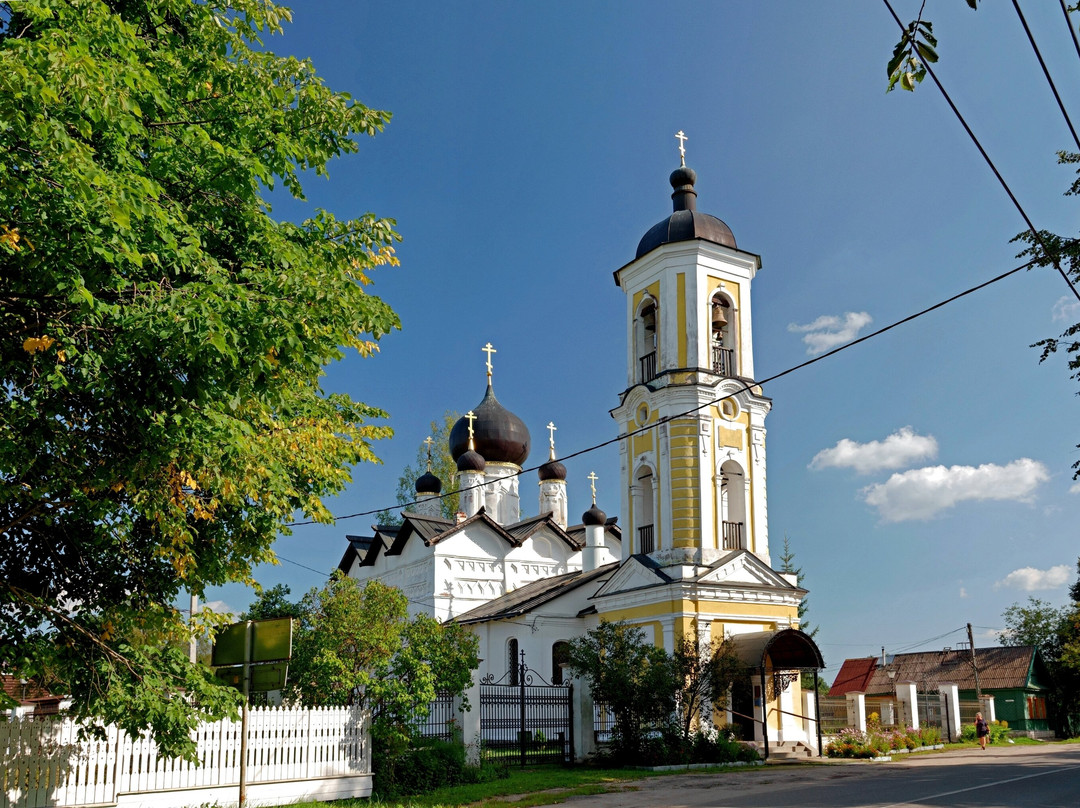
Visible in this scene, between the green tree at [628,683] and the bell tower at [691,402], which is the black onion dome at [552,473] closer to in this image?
the bell tower at [691,402]

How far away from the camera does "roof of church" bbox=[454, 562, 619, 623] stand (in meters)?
30.6

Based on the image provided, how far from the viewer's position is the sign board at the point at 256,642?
1152 centimetres

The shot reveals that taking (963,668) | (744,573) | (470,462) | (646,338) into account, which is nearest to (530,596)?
(470,462)

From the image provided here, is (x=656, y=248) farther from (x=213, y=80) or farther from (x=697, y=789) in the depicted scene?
(x=213, y=80)

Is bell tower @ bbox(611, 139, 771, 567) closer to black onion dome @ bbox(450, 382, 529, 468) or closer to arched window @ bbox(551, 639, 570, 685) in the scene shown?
arched window @ bbox(551, 639, 570, 685)

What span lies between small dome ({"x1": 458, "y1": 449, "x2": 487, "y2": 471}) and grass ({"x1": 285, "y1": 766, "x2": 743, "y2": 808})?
2106cm

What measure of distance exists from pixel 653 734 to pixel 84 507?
1503 centimetres

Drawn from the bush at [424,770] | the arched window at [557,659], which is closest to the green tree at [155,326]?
the bush at [424,770]

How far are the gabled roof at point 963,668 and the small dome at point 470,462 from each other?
61.6 ft

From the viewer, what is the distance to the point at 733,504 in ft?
86.0

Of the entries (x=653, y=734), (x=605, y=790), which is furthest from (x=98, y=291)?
(x=653, y=734)

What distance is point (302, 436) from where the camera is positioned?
33.6ft

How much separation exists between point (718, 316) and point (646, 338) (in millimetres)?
2156

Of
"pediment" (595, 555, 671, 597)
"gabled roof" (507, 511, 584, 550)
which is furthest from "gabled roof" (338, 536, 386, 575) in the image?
"pediment" (595, 555, 671, 597)
